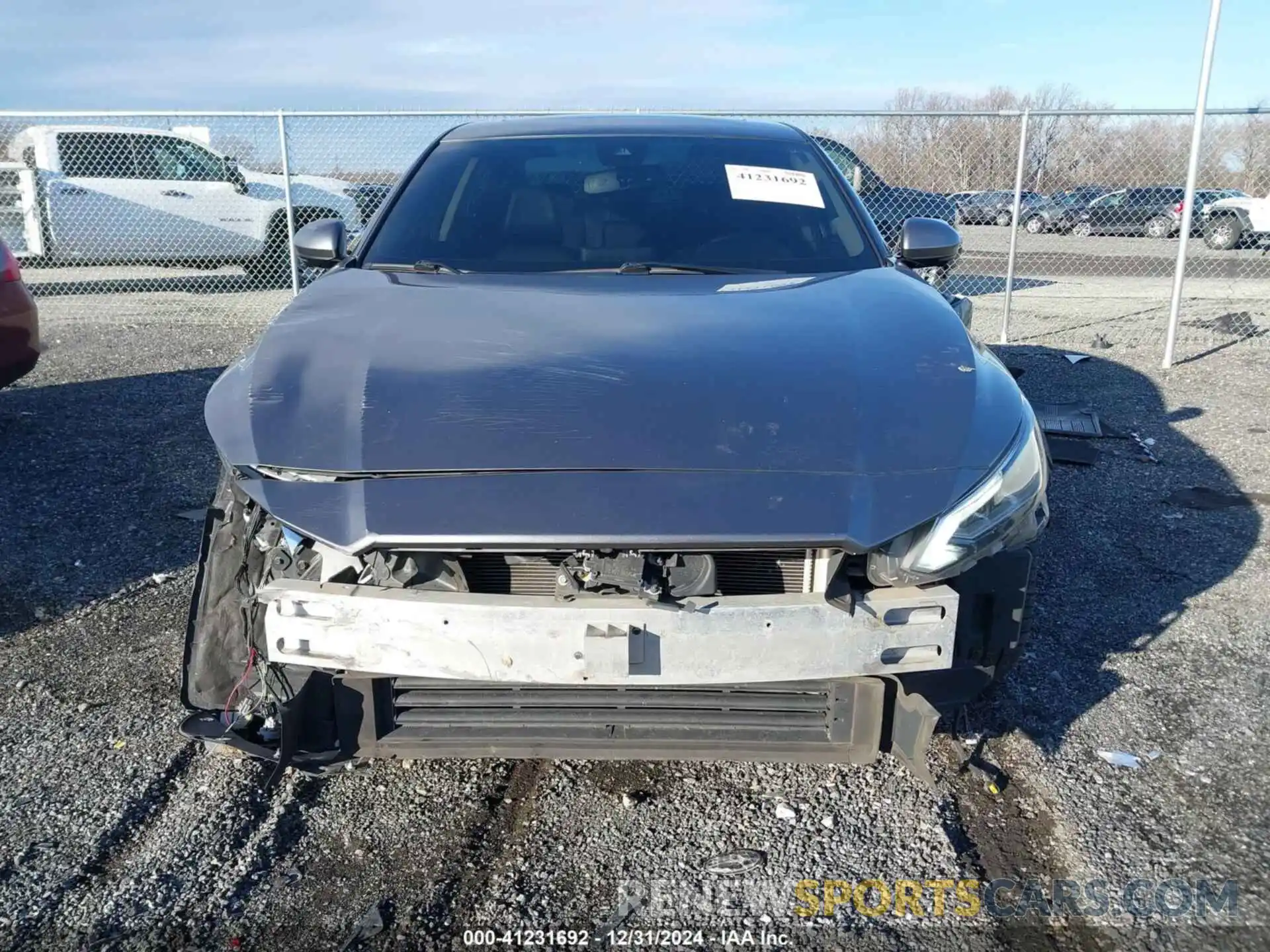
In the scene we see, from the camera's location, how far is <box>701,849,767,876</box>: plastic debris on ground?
2.38 metres

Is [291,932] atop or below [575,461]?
below

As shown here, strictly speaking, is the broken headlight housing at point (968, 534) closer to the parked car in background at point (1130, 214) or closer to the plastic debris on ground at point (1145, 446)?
the plastic debris on ground at point (1145, 446)

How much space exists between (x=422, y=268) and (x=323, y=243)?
1.70ft

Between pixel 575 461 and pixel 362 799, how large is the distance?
1.15 metres

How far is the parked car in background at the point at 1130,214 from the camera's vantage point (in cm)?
1326

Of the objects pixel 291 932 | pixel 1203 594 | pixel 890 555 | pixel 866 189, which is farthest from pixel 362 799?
pixel 866 189

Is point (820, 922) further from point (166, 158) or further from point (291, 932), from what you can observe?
point (166, 158)

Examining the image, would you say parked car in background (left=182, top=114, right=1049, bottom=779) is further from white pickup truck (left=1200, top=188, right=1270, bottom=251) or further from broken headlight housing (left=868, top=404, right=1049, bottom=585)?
white pickup truck (left=1200, top=188, right=1270, bottom=251)

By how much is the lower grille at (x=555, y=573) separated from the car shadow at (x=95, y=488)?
231cm

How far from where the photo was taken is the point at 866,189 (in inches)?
410

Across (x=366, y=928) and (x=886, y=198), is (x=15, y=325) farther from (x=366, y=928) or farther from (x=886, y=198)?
(x=886, y=198)

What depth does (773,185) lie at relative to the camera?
3676mm

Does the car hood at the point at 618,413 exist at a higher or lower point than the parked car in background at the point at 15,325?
higher

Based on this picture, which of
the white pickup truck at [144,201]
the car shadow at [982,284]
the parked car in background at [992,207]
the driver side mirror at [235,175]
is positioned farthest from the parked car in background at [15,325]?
the car shadow at [982,284]
